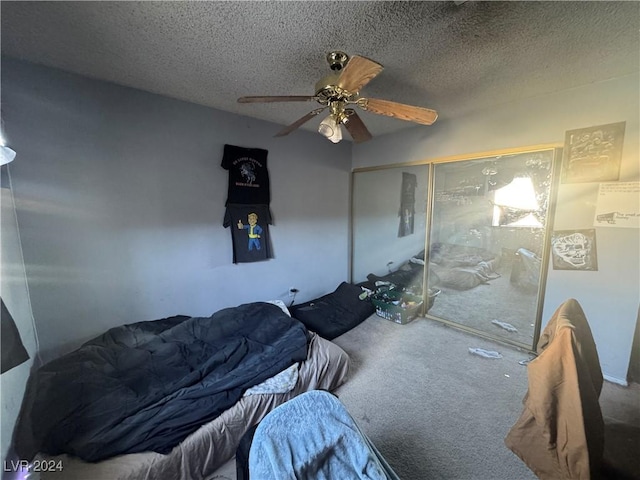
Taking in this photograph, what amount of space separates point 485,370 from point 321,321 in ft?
5.10

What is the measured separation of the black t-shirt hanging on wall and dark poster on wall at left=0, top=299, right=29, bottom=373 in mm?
1750

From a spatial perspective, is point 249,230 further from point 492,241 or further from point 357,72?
point 492,241

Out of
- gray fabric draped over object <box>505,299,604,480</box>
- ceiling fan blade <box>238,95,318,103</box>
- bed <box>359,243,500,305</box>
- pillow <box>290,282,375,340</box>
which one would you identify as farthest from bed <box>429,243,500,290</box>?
ceiling fan blade <box>238,95,318,103</box>

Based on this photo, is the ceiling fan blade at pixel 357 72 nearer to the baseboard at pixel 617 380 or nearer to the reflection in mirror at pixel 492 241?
the reflection in mirror at pixel 492 241

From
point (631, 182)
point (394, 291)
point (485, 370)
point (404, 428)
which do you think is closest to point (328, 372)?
point (404, 428)

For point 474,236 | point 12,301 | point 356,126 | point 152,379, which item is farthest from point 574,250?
point 12,301

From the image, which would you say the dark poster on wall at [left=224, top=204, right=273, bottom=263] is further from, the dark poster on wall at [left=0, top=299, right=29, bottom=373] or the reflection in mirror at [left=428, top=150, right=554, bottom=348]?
the reflection in mirror at [left=428, top=150, right=554, bottom=348]

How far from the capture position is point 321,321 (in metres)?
2.88

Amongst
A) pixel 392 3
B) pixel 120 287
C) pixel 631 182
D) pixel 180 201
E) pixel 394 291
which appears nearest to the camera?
pixel 392 3

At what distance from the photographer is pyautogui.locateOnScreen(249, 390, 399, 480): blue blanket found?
34.3 inches

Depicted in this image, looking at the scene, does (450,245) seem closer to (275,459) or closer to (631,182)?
(631,182)

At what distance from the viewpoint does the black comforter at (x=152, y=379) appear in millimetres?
1249

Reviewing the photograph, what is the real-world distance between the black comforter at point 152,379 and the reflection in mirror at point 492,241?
1914 mm

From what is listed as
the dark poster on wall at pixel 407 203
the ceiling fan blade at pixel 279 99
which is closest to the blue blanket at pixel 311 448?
the ceiling fan blade at pixel 279 99
